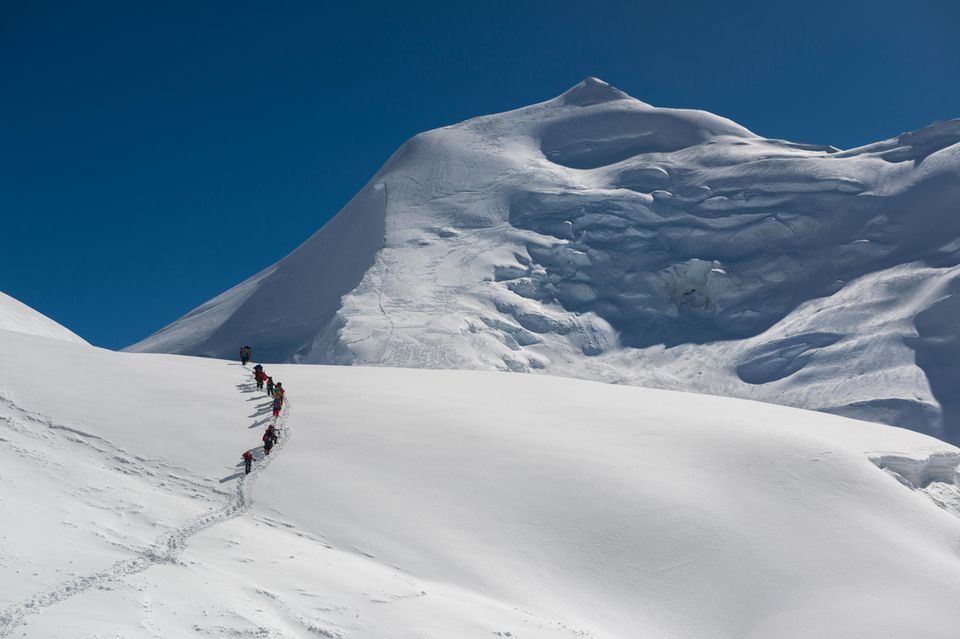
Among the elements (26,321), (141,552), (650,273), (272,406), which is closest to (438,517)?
(272,406)

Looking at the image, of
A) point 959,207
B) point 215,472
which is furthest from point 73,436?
point 959,207

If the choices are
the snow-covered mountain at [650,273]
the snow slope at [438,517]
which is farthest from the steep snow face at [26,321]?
the snow slope at [438,517]

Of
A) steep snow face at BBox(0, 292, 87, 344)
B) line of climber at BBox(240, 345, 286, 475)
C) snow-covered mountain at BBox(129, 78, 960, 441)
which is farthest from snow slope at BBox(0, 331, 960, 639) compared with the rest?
snow-covered mountain at BBox(129, 78, 960, 441)

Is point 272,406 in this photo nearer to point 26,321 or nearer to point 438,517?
point 438,517

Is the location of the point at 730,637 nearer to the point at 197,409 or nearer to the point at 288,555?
the point at 288,555

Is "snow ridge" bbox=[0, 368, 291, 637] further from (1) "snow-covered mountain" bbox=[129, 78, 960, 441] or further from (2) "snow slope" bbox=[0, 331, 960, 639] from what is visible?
(1) "snow-covered mountain" bbox=[129, 78, 960, 441]

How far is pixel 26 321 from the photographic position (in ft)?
183

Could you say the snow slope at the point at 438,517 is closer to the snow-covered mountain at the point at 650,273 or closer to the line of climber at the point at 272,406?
the line of climber at the point at 272,406

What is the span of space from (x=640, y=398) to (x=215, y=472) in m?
19.1

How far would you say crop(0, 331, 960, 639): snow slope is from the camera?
17641 mm

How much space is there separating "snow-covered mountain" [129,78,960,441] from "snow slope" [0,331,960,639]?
30.1 m

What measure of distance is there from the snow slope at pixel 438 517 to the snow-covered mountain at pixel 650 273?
98.9ft

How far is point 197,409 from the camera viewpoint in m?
29.5

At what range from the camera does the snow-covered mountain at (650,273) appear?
65.8m
